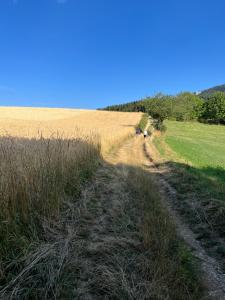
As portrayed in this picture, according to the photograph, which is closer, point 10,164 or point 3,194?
point 3,194

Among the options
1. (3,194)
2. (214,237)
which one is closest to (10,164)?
(3,194)

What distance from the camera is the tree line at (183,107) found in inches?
2322

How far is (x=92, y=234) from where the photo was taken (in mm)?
5539

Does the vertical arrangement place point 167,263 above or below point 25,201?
Answer: below

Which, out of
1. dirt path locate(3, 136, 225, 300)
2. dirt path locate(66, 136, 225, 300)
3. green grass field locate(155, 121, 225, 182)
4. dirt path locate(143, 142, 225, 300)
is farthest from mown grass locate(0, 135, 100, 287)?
green grass field locate(155, 121, 225, 182)

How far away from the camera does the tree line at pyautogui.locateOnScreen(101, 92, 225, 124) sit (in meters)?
59.0

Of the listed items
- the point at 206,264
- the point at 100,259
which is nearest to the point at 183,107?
the point at 206,264

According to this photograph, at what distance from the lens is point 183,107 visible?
62625 mm

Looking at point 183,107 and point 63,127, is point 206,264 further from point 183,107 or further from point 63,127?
point 183,107

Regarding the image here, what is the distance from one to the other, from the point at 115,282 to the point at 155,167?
12.9m

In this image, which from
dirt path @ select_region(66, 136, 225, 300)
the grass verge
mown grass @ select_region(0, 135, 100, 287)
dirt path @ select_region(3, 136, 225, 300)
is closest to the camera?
dirt path @ select_region(3, 136, 225, 300)

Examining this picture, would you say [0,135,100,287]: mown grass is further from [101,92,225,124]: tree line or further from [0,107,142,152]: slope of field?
[101,92,225,124]: tree line

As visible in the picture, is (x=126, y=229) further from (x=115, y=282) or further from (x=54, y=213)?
(x=115, y=282)

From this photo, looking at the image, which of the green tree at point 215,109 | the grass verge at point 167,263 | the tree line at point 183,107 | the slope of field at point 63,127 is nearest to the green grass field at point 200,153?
the slope of field at point 63,127
